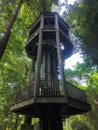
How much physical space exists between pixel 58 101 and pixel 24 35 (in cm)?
1188

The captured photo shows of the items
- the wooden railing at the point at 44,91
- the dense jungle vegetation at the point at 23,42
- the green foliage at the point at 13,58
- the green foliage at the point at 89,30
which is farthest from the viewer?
the green foliage at the point at 13,58

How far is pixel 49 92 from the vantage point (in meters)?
7.14

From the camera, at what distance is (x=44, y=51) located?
10953 millimetres

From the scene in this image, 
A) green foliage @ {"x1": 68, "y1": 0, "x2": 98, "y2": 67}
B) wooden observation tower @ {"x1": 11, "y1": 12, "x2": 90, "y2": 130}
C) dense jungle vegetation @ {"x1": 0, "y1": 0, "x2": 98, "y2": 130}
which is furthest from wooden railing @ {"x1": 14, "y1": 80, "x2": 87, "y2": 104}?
dense jungle vegetation @ {"x1": 0, "y1": 0, "x2": 98, "y2": 130}

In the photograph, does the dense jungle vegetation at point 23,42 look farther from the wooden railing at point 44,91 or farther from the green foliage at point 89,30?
the wooden railing at point 44,91

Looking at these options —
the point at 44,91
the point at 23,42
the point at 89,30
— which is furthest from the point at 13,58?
the point at 44,91

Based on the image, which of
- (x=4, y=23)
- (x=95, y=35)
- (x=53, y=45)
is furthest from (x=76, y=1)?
(x=4, y=23)

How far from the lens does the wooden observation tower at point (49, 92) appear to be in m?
6.67

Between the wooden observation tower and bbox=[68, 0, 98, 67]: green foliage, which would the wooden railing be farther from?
bbox=[68, 0, 98, 67]: green foliage

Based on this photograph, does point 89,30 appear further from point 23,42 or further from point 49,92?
point 23,42

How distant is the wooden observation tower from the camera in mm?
6672

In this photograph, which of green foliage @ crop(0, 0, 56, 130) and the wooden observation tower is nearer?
the wooden observation tower

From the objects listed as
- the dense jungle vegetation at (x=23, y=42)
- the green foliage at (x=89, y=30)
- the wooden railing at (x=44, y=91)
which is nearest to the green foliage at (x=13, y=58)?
the dense jungle vegetation at (x=23, y=42)

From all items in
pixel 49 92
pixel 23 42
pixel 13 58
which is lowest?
Result: pixel 49 92
